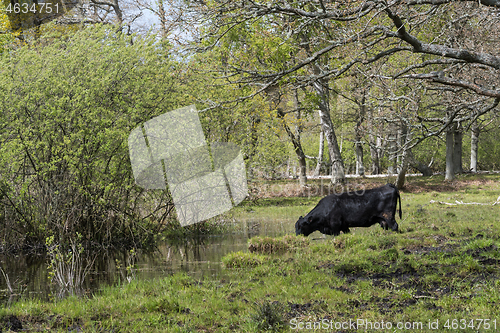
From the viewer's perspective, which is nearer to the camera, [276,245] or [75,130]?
[276,245]

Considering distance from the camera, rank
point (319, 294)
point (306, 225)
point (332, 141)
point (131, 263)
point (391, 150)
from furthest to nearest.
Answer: point (391, 150) < point (332, 141) < point (306, 225) < point (131, 263) < point (319, 294)

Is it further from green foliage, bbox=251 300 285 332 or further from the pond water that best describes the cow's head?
green foliage, bbox=251 300 285 332

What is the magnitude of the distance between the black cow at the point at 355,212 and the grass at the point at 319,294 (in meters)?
1.17

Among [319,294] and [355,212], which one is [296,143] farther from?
[319,294]

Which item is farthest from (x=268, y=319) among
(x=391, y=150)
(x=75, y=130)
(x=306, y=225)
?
(x=391, y=150)

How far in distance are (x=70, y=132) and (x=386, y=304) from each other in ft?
29.9

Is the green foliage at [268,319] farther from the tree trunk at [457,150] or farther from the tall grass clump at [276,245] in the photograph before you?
the tree trunk at [457,150]

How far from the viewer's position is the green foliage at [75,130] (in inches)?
462

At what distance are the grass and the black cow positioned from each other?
1173mm

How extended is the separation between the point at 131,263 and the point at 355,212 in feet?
19.5

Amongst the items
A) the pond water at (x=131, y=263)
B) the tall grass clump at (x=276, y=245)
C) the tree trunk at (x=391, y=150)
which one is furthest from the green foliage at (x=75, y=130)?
the tree trunk at (x=391, y=150)

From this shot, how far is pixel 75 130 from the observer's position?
12008 mm

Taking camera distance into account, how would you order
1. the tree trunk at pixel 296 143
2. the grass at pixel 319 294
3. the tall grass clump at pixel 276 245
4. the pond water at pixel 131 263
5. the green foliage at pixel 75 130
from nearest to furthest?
the grass at pixel 319 294, the pond water at pixel 131 263, the tall grass clump at pixel 276 245, the green foliage at pixel 75 130, the tree trunk at pixel 296 143

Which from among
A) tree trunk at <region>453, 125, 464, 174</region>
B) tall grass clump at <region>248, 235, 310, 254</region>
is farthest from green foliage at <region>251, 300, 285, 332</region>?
tree trunk at <region>453, 125, 464, 174</region>
